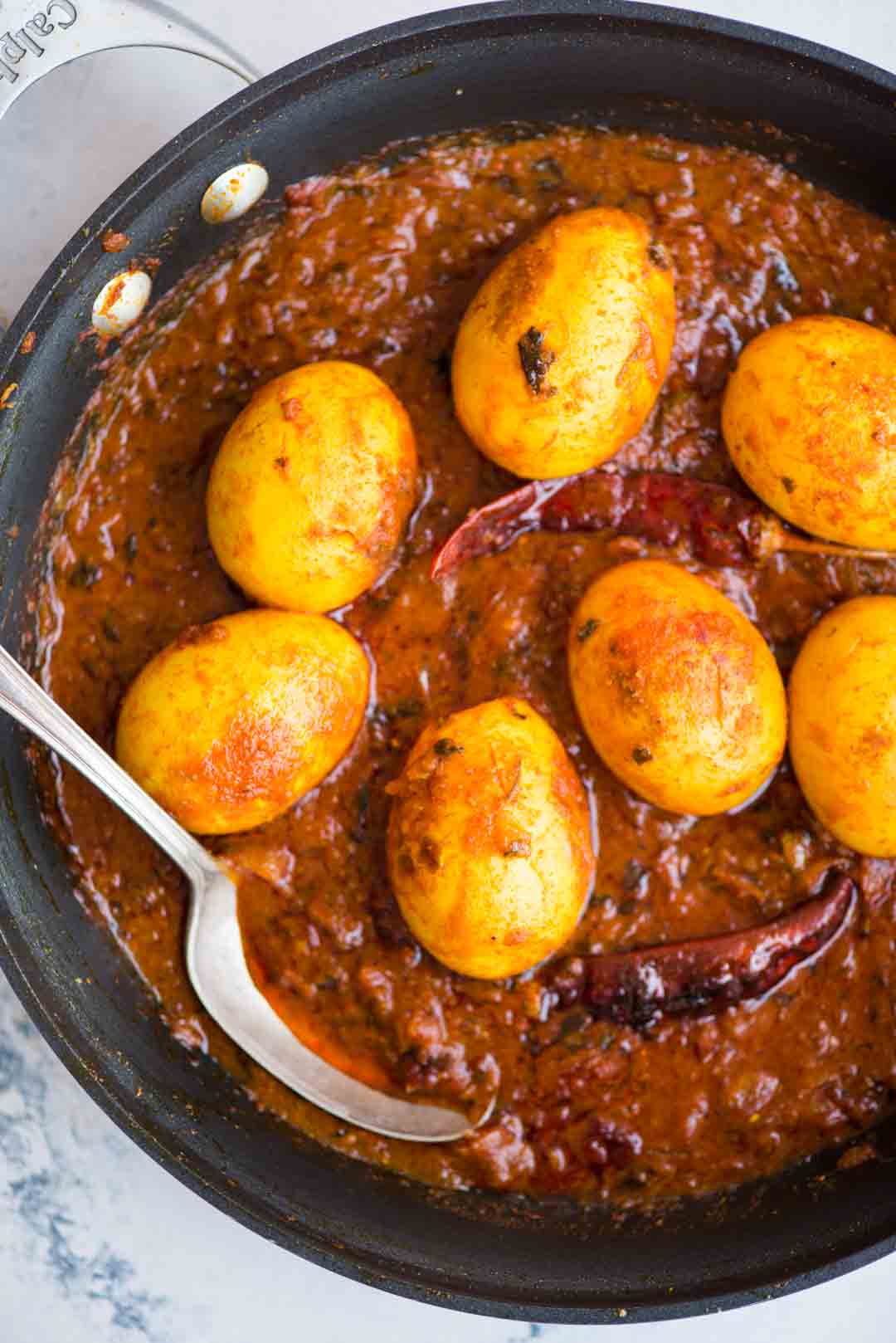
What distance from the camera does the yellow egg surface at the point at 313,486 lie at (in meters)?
1.42

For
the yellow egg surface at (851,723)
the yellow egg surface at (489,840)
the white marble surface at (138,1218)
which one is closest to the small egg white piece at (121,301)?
the white marble surface at (138,1218)

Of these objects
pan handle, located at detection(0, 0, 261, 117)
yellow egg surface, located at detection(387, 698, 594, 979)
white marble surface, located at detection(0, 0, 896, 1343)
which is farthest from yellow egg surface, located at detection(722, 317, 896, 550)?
pan handle, located at detection(0, 0, 261, 117)

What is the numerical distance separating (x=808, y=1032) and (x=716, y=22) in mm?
1255

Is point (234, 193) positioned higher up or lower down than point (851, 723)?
higher up

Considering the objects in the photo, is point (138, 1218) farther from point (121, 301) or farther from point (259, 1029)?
point (121, 301)

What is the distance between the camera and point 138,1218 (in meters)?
1.68

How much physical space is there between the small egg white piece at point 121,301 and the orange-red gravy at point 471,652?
0.05 meters

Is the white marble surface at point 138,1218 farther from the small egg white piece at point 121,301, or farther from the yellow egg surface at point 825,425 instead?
the yellow egg surface at point 825,425

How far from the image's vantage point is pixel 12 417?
4.91 ft

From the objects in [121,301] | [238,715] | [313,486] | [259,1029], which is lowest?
[259,1029]

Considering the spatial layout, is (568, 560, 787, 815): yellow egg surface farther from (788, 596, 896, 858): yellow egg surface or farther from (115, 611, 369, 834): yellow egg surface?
(115, 611, 369, 834): yellow egg surface

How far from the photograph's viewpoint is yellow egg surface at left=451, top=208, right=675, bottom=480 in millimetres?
1396

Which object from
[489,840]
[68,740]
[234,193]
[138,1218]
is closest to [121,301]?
[234,193]

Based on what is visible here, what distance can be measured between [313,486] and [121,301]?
0.39 meters
